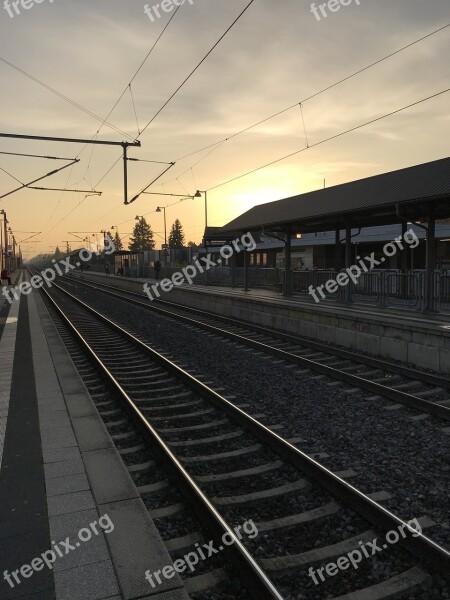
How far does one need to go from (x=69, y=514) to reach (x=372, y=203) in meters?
13.3

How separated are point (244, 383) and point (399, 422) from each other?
10.6 ft

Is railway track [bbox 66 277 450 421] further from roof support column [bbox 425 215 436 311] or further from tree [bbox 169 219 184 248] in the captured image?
tree [bbox 169 219 184 248]

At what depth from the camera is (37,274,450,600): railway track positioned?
350 cm

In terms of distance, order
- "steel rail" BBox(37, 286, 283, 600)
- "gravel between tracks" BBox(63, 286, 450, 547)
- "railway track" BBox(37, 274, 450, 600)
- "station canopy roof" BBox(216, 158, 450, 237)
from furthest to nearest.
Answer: "station canopy roof" BBox(216, 158, 450, 237), "gravel between tracks" BBox(63, 286, 450, 547), "railway track" BBox(37, 274, 450, 600), "steel rail" BBox(37, 286, 283, 600)

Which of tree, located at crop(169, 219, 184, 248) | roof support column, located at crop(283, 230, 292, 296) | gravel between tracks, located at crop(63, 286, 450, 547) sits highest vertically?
tree, located at crop(169, 219, 184, 248)

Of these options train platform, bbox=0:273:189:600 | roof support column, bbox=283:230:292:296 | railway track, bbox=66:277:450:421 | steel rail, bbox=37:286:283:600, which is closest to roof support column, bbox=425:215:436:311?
railway track, bbox=66:277:450:421

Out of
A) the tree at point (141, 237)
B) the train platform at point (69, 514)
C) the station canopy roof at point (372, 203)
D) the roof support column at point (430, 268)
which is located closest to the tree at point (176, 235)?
the tree at point (141, 237)

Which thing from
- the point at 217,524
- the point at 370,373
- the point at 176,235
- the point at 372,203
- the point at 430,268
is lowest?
the point at 370,373

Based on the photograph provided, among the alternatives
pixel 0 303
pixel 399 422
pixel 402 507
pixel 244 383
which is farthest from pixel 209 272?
pixel 402 507

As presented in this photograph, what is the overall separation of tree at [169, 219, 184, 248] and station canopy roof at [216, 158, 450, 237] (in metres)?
139

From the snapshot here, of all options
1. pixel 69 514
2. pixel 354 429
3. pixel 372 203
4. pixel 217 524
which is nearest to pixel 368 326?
pixel 372 203

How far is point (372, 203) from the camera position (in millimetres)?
14961

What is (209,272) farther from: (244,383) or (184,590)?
(184,590)

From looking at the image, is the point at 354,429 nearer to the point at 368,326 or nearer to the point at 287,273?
the point at 368,326
